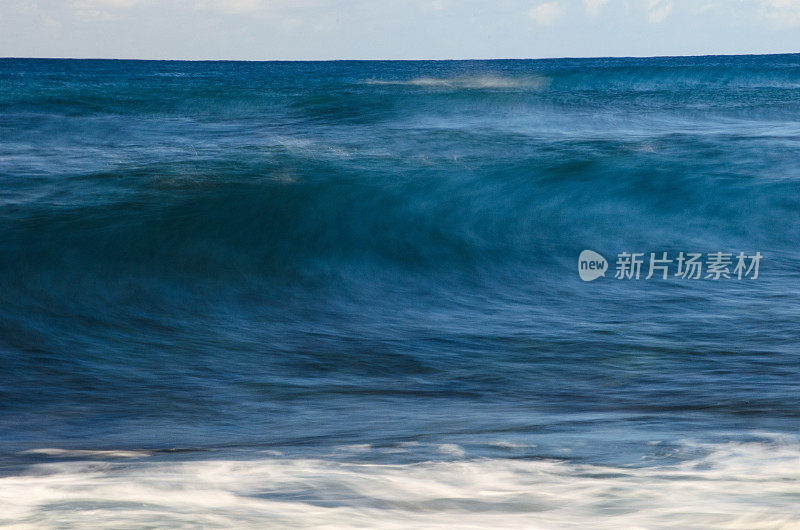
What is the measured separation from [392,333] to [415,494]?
8.74ft

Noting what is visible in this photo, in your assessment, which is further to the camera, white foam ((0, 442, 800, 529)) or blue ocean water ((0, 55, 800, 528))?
blue ocean water ((0, 55, 800, 528))

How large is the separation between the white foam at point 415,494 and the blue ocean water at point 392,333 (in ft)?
0.05

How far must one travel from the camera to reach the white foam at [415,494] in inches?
99.6

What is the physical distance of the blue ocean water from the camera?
9.40 ft

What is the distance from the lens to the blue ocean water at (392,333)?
2865 mm

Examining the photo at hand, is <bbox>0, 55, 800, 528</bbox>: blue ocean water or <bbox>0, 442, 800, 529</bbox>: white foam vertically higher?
<bbox>0, 55, 800, 528</bbox>: blue ocean water

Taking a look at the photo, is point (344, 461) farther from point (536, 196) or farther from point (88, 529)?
point (536, 196)

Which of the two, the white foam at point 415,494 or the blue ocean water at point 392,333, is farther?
the blue ocean water at point 392,333

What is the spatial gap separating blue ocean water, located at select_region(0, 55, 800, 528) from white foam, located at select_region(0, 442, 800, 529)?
0.05ft

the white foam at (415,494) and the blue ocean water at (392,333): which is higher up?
the blue ocean water at (392,333)

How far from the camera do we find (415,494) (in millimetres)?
2789

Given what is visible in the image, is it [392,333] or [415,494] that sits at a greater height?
[392,333]

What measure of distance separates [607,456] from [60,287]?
493cm

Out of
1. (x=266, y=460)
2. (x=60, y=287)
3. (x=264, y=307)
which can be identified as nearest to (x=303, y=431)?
(x=266, y=460)
